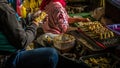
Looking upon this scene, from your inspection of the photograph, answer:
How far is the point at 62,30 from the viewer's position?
3338mm

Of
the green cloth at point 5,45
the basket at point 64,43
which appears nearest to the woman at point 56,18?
the basket at point 64,43

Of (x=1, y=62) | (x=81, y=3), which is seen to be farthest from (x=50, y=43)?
(x=81, y=3)

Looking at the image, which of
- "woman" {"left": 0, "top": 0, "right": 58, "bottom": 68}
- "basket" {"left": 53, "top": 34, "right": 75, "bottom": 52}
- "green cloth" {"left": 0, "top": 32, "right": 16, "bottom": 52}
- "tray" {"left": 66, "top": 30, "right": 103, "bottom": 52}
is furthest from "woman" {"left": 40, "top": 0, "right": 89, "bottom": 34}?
"green cloth" {"left": 0, "top": 32, "right": 16, "bottom": 52}

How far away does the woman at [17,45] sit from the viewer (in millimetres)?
2049

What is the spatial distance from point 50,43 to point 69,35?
23 cm

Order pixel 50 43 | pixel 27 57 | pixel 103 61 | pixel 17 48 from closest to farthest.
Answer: pixel 17 48 < pixel 27 57 < pixel 103 61 < pixel 50 43

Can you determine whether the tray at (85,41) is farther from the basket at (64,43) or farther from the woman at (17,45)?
the woman at (17,45)

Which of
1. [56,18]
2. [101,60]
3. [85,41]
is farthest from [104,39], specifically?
[56,18]

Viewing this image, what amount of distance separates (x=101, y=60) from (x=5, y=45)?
3.19ft

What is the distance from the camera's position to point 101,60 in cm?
267

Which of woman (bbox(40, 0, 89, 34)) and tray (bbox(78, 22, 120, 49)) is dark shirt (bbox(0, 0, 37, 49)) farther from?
woman (bbox(40, 0, 89, 34))

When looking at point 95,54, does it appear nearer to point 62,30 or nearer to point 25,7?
point 62,30

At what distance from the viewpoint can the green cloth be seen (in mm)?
2123

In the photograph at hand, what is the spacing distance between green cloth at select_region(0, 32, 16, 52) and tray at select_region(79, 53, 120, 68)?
744 millimetres
